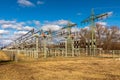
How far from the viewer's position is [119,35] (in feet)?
281

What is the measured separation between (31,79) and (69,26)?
137ft

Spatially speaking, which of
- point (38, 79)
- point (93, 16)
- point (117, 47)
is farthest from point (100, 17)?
point (38, 79)

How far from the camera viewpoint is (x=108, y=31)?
86875 millimetres

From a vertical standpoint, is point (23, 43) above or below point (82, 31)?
below

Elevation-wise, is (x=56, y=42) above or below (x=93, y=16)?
below

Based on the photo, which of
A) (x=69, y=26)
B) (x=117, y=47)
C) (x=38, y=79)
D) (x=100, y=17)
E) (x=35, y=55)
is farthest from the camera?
(x=117, y=47)

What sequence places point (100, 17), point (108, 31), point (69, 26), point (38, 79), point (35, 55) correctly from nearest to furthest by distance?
point (38, 79) < point (35, 55) < point (100, 17) < point (69, 26) < point (108, 31)

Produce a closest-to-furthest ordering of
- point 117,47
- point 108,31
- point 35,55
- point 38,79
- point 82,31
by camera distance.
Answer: point 38,79, point 35,55, point 117,47, point 108,31, point 82,31

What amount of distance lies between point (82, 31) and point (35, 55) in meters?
57.6

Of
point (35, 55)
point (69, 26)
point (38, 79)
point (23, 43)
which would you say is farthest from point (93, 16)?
point (38, 79)

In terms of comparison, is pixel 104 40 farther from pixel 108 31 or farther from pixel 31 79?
pixel 31 79

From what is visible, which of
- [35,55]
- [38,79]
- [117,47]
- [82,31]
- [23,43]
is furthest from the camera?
[82,31]

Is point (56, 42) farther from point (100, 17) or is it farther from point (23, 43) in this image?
point (100, 17)

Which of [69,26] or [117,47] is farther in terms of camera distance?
[117,47]
